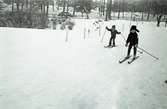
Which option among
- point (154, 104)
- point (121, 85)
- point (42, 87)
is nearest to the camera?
point (154, 104)

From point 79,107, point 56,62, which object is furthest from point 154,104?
point 56,62

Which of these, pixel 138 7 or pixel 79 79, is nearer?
pixel 79 79

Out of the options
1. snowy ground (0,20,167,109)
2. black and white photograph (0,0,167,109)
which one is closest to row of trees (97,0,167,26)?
black and white photograph (0,0,167,109)

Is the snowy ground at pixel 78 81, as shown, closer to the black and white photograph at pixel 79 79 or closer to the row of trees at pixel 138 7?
the black and white photograph at pixel 79 79

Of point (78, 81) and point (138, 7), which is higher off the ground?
point (138, 7)

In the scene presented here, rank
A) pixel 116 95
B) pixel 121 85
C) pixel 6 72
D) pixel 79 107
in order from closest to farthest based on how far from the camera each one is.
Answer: pixel 79 107
pixel 116 95
pixel 121 85
pixel 6 72

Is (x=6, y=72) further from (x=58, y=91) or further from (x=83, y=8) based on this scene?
(x=83, y=8)

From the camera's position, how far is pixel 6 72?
7.42 m

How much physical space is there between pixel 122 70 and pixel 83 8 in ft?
132

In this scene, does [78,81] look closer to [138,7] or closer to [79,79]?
[79,79]

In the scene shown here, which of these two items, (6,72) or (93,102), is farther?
(6,72)

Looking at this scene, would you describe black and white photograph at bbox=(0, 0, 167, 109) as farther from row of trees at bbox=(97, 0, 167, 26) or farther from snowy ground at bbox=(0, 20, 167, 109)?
row of trees at bbox=(97, 0, 167, 26)

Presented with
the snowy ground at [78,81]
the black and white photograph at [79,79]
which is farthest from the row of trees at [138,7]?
the snowy ground at [78,81]

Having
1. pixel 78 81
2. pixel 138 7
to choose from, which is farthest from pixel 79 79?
pixel 138 7
